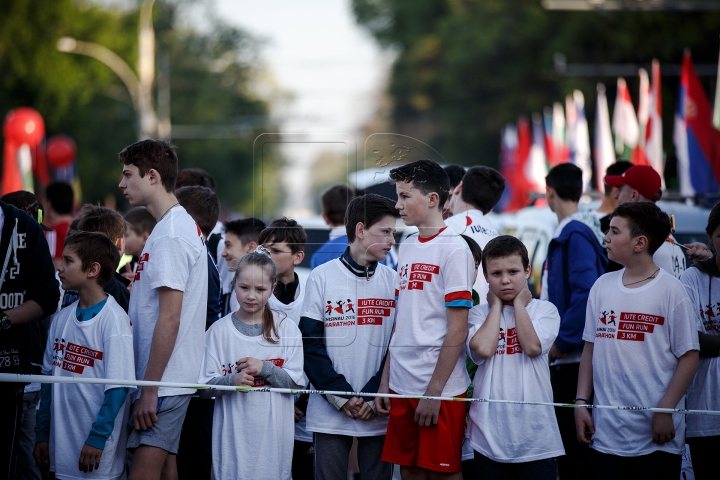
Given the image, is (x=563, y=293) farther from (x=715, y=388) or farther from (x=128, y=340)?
(x=128, y=340)

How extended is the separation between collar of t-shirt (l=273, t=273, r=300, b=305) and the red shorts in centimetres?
125

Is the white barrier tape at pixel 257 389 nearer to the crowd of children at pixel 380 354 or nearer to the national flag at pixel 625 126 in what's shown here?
the crowd of children at pixel 380 354

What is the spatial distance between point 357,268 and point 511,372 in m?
1.01

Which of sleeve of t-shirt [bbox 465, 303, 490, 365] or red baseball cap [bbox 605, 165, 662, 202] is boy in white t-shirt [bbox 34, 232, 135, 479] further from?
red baseball cap [bbox 605, 165, 662, 202]

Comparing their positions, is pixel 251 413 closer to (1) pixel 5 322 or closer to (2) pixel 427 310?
(2) pixel 427 310

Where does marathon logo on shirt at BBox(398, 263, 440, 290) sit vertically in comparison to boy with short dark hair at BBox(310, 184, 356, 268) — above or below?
below

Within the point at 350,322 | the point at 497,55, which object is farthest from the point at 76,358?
the point at 497,55

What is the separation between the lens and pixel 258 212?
5641 mm

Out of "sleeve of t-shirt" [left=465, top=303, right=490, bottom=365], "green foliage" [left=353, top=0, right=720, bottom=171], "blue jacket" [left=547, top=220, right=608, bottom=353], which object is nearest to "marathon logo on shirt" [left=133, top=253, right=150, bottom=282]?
"sleeve of t-shirt" [left=465, top=303, right=490, bottom=365]

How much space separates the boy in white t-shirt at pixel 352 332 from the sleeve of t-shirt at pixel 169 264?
763mm

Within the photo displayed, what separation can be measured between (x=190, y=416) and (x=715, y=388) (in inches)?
126

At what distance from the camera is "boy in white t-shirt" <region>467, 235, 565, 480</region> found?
4402 mm

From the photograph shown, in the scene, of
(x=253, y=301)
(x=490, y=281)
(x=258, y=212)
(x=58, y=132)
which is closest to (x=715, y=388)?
(x=490, y=281)

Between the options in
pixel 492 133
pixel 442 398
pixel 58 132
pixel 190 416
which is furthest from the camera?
pixel 58 132
